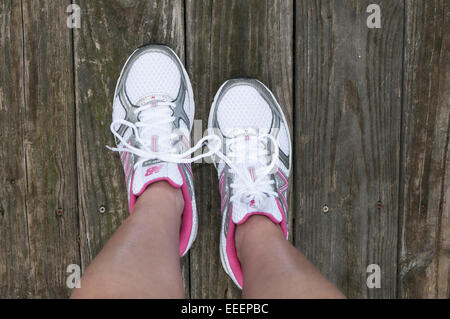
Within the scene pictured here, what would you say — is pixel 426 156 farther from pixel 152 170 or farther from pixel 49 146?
pixel 49 146

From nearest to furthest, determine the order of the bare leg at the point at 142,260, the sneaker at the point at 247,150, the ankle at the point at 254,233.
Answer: the bare leg at the point at 142,260 < the ankle at the point at 254,233 < the sneaker at the point at 247,150

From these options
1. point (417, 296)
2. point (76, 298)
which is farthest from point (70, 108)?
point (417, 296)

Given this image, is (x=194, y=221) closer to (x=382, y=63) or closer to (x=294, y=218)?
(x=294, y=218)

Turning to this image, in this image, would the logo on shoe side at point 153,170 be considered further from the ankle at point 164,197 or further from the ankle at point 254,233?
the ankle at point 254,233

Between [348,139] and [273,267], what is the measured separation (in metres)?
0.49

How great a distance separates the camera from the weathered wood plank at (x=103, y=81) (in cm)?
98

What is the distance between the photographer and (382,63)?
1.01 metres

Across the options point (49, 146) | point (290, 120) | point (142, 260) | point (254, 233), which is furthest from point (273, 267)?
point (49, 146)

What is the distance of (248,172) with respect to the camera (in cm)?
94

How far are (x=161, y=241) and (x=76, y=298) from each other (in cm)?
18


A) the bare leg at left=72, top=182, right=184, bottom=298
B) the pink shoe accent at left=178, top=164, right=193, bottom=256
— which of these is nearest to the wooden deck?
the pink shoe accent at left=178, top=164, right=193, bottom=256

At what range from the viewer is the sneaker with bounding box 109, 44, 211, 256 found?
0.94m

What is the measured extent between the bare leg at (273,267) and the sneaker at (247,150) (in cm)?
6

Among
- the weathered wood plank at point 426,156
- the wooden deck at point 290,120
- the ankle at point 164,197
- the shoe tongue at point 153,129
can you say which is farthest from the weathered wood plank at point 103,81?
the weathered wood plank at point 426,156
